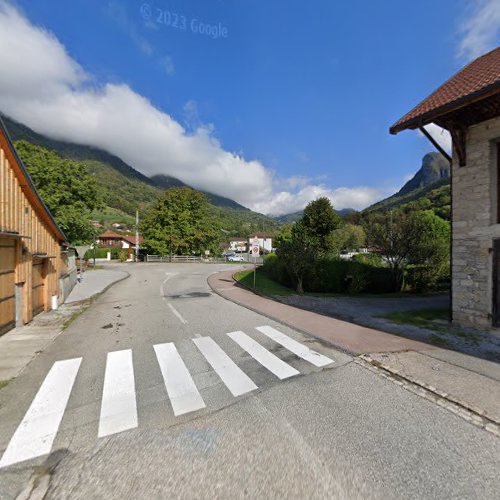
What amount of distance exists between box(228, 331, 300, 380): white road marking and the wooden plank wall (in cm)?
697

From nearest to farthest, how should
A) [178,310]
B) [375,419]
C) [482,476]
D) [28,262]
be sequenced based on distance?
[482,476], [375,419], [28,262], [178,310]

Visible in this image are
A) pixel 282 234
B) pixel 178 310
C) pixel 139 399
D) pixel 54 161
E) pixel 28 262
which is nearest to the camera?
pixel 139 399

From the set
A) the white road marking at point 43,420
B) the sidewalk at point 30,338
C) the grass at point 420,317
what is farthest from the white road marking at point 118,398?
the grass at point 420,317

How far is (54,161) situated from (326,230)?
105ft

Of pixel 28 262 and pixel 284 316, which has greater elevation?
pixel 28 262

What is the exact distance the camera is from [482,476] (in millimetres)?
2650

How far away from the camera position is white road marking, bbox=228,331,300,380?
16.5 feet

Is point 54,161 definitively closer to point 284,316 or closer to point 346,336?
point 284,316

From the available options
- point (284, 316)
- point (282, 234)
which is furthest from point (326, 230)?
point (284, 316)

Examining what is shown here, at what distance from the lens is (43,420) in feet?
11.7

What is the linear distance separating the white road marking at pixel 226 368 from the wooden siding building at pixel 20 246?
5.86 meters

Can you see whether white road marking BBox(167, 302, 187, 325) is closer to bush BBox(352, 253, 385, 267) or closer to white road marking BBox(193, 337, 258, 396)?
white road marking BBox(193, 337, 258, 396)

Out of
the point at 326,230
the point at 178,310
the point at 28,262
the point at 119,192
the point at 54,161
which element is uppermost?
the point at 119,192

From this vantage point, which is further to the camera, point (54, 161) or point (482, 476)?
point (54, 161)
